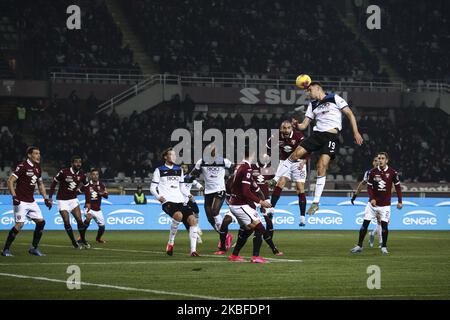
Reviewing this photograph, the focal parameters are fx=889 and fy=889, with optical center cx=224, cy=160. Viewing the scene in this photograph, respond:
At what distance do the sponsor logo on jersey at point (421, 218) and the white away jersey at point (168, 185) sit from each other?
20.3 meters

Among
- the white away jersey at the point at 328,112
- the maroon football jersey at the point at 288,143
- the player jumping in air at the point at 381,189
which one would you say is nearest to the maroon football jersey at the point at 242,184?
the white away jersey at the point at 328,112

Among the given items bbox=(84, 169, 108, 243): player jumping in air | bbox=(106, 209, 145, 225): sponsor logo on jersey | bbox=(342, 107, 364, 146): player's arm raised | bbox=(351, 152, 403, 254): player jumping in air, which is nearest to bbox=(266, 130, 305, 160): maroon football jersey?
bbox=(351, 152, 403, 254): player jumping in air

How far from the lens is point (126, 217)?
36625 mm

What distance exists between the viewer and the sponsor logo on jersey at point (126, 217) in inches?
1431

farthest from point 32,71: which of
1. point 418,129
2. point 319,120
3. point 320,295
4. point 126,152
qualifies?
point 320,295

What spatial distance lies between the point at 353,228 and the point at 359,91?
1317 centimetres

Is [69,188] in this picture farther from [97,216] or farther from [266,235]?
[266,235]

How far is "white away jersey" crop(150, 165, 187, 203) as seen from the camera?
2058 centimetres

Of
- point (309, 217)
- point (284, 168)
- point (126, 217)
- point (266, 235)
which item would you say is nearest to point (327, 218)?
point (309, 217)

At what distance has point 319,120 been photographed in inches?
706

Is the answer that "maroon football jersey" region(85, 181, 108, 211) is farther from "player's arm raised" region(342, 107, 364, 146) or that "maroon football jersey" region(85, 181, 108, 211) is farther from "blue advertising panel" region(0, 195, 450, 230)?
"player's arm raised" region(342, 107, 364, 146)

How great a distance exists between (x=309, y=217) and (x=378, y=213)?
14965 millimetres

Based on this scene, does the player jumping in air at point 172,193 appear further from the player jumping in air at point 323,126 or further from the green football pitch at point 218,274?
the player jumping in air at point 323,126
